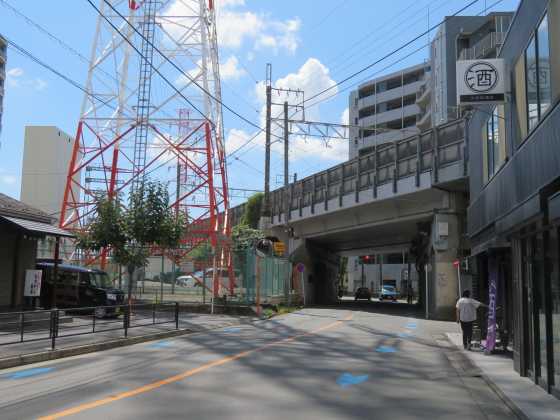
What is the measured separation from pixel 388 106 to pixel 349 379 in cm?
7156

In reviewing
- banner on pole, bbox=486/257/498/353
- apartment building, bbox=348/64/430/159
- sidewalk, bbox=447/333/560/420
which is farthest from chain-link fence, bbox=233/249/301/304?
apartment building, bbox=348/64/430/159

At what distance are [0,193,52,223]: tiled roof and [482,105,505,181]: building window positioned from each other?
51.2 feet

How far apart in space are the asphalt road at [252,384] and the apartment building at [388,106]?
61236mm

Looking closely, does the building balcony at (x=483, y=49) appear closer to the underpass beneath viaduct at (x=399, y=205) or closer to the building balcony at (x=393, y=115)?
the underpass beneath viaduct at (x=399, y=205)

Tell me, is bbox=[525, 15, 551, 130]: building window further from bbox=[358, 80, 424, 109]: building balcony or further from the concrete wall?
bbox=[358, 80, 424, 109]: building balcony

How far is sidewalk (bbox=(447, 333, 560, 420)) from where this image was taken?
8430 millimetres

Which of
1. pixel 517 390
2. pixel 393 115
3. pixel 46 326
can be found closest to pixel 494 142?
pixel 517 390

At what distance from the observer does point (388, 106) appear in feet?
259

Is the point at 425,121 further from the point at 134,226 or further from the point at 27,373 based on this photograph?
the point at 27,373

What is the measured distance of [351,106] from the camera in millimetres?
87875

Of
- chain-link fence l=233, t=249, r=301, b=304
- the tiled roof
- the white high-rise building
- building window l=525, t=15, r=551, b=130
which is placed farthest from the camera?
the white high-rise building

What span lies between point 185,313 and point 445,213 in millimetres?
14064

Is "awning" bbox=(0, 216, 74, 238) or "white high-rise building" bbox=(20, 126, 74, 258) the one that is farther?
"white high-rise building" bbox=(20, 126, 74, 258)

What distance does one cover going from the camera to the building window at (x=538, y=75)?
9.88 metres
